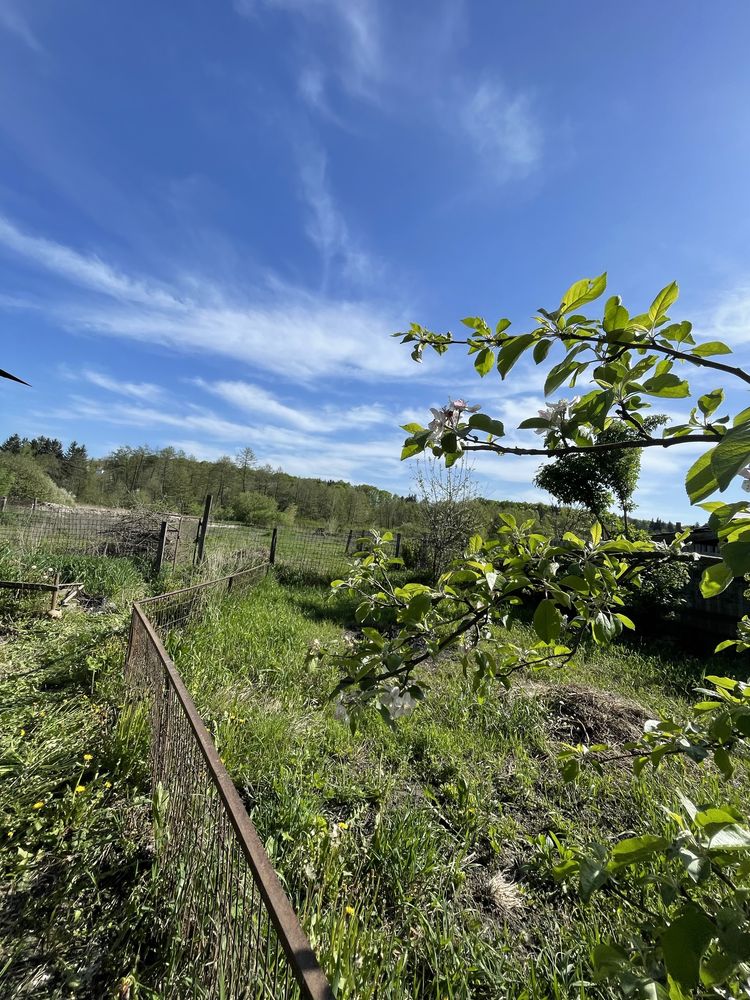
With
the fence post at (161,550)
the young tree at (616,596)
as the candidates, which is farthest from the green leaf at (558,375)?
the fence post at (161,550)

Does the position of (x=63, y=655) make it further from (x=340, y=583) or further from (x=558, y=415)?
(x=558, y=415)

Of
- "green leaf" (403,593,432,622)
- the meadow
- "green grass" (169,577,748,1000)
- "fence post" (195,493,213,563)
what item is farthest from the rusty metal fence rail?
"fence post" (195,493,213,563)

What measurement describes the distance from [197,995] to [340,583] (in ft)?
4.76

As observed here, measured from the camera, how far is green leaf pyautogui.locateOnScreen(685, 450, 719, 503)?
2.00 feet

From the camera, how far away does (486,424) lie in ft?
3.05

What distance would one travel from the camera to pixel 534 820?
3057 millimetres

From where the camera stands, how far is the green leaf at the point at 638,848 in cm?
64

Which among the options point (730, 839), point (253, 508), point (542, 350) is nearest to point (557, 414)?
point (542, 350)

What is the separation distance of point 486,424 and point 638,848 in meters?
0.74

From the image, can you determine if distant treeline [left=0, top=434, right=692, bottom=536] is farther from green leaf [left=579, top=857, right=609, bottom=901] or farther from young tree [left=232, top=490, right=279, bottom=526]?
green leaf [left=579, top=857, right=609, bottom=901]

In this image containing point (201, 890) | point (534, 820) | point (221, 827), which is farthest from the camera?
point (534, 820)

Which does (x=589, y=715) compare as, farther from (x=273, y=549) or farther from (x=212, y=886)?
(x=273, y=549)

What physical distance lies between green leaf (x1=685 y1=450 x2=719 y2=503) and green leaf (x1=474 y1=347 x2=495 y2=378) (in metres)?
0.52

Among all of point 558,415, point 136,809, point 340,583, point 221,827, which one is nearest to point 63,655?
point 136,809
